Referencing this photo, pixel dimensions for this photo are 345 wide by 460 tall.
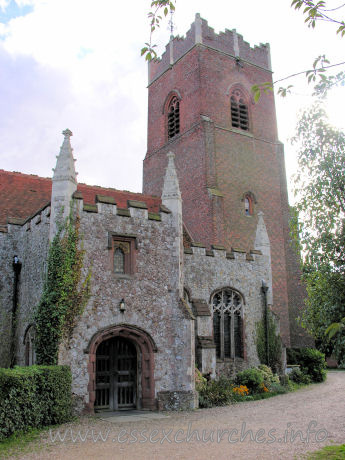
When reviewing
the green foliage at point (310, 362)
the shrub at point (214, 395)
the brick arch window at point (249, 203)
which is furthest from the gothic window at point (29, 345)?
the brick arch window at point (249, 203)

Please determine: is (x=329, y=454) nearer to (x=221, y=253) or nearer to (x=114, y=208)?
(x=114, y=208)

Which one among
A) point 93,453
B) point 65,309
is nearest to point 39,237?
point 65,309

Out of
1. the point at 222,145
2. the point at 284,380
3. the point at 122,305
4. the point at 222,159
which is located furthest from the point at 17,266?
the point at 222,145

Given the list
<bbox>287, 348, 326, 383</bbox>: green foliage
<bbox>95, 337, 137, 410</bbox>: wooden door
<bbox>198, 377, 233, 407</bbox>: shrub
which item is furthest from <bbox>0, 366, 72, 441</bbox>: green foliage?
<bbox>287, 348, 326, 383</bbox>: green foliage

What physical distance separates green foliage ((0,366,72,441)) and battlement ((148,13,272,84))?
19.7 metres

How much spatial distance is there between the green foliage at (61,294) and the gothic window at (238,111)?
50.4 feet

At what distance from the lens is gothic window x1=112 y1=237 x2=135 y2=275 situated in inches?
496

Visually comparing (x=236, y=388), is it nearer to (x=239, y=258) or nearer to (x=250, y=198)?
(x=239, y=258)

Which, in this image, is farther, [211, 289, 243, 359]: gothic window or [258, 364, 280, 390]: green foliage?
[211, 289, 243, 359]: gothic window

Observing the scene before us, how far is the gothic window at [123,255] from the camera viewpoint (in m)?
12.6

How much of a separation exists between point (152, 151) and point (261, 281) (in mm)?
12603

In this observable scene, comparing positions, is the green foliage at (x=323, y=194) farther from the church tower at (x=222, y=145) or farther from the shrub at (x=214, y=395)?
the church tower at (x=222, y=145)

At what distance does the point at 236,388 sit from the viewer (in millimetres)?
14797

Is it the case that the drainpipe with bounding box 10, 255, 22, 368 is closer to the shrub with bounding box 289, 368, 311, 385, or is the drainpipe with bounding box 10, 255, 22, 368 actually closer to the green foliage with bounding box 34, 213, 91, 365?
the green foliage with bounding box 34, 213, 91, 365
